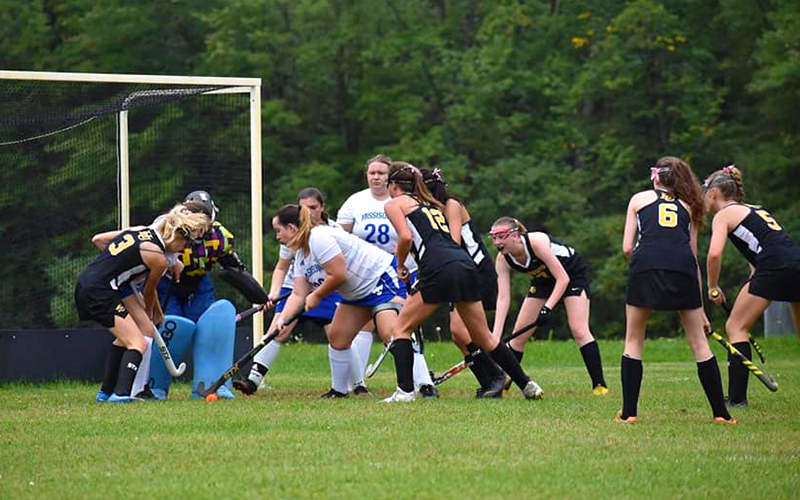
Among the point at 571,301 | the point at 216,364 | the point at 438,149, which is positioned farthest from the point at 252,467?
the point at 438,149

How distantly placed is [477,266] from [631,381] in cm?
275

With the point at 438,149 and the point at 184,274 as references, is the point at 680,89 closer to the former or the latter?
the point at 438,149

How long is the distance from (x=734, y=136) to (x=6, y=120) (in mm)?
22522

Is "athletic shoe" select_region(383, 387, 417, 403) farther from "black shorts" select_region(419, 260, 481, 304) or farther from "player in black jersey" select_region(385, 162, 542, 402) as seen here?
"black shorts" select_region(419, 260, 481, 304)

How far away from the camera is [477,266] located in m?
11.1

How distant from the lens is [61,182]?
1416cm

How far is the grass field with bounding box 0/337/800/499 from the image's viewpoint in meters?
6.20

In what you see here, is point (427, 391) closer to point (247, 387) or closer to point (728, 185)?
point (247, 387)

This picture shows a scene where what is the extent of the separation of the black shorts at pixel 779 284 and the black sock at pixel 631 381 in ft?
6.05

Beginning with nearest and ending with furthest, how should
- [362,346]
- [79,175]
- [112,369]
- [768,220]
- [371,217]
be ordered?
1. [768,220]
2. [112,369]
3. [362,346]
4. [371,217]
5. [79,175]

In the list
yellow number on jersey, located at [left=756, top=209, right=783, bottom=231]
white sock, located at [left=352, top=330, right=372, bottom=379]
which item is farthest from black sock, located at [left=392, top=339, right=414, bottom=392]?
yellow number on jersey, located at [left=756, top=209, right=783, bottom=231]

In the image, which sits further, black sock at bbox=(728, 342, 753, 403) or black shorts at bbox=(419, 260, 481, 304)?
Answer: black sock at bbox=(728, 342, 753, 403)

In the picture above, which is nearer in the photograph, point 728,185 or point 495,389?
point 728,185

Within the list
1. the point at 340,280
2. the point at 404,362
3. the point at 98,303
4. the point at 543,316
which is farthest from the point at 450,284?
the point at 98,303
